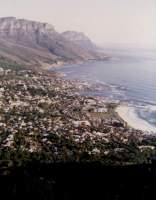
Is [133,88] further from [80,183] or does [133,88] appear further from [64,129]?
[80,183]

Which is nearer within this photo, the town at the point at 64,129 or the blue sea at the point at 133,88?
the town at the point at 64,129

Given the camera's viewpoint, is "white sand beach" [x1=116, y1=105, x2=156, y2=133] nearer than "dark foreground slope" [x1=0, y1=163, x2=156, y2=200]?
No

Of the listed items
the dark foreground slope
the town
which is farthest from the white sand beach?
the dark foreground slope

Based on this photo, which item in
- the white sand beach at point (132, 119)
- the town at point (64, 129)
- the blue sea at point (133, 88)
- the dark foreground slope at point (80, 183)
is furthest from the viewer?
the blue sea at point (133, 88)

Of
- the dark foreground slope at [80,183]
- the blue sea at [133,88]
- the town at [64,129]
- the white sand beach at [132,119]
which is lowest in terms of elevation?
the white sand beach at [132,119]

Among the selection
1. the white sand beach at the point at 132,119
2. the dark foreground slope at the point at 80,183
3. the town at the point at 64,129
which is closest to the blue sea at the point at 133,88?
the white sand beach at the point at 132,119

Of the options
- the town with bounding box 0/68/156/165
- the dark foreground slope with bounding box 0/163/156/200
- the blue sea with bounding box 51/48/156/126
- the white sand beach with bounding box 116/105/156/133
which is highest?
the dark foreground slope with bounding box 0/163/156/200

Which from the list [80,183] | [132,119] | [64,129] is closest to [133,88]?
[132,119]

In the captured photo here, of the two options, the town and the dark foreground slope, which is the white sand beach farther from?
the dark foreground slope

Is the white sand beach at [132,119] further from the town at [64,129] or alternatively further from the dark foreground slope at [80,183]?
the dark foreground slope at [80,183]
